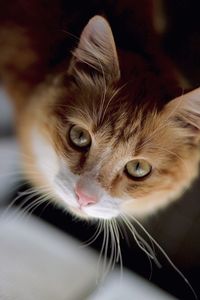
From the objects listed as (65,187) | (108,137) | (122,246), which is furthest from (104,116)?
(122,246)

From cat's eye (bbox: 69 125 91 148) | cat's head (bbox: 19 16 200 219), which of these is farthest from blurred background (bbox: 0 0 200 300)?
cat's eye (bbox: 69 125 91 148)

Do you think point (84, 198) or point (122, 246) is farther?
point (122, 246)

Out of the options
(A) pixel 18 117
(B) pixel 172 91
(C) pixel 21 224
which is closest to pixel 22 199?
(C) pixel 21 224

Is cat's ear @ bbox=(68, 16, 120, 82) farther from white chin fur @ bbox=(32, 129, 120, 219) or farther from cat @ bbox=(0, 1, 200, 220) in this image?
white chin fur @ bbox=(32, 129, 120, 219)

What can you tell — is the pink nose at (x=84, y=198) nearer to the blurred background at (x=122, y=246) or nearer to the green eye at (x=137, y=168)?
the green eye at (x=137, y=168)

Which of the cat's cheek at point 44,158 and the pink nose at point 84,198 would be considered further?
the cat's cheek at point 44,158

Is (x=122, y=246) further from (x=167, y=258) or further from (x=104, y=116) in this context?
(x=104, y=116)

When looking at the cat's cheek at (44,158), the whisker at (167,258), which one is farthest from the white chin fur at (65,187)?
the whisker at (167,258)
